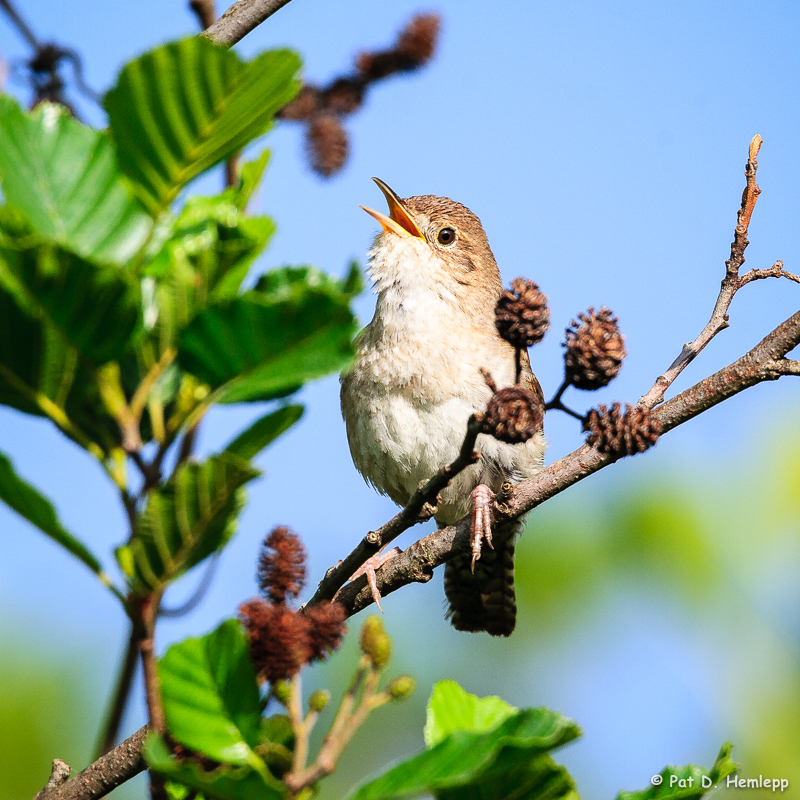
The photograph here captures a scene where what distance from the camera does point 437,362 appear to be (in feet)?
13.5

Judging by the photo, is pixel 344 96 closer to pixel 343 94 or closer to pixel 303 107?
pixel 343 94

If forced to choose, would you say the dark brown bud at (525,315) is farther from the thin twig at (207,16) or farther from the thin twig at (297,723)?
the thin twig at (207,16)

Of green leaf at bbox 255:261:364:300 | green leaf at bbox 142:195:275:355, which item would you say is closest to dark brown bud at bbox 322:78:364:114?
green leaf at bbox 142:195:275:355

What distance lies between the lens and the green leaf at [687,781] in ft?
4.55

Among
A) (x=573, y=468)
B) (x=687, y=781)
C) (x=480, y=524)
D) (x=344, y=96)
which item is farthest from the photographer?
(x=344, y=96)

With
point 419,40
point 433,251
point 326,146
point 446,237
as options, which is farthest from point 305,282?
point 446,237

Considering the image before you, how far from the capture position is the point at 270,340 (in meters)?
1.02

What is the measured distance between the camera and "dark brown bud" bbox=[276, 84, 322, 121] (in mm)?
3904

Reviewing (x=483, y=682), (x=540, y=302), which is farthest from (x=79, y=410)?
(x=483, y=682)

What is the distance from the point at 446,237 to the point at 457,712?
11.6 feet

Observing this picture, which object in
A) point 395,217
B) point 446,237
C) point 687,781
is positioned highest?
point 395,217

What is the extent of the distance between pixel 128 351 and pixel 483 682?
26.5 ft

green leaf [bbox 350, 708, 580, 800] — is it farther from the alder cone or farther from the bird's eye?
the bird's eye

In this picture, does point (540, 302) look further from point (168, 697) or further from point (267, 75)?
point (168, 697)
